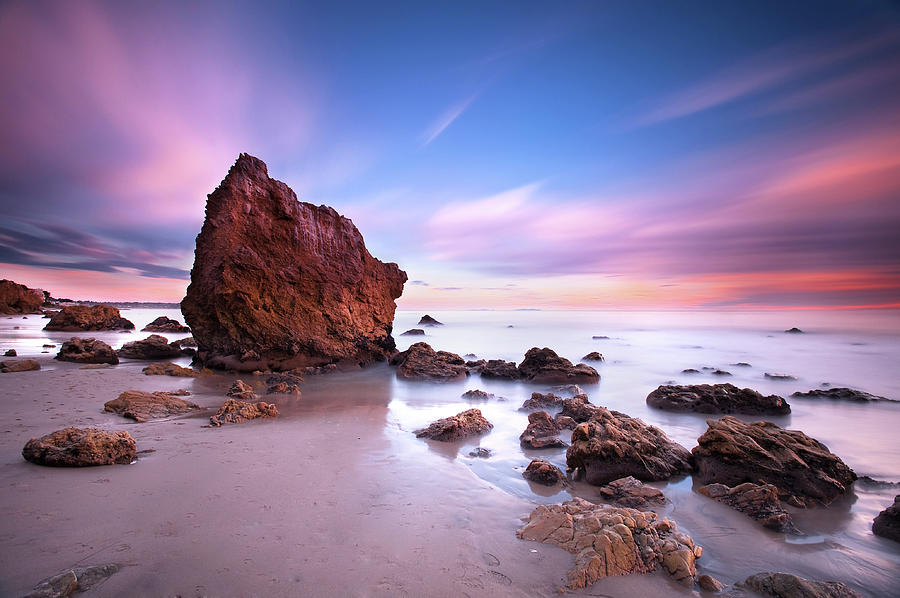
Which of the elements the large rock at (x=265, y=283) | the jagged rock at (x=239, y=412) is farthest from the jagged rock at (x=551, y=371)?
the jagged rock at (x=239, y=412)

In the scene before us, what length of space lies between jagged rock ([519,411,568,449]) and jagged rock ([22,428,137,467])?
5860 mm

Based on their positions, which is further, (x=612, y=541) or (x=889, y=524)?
(x=889, y=524)

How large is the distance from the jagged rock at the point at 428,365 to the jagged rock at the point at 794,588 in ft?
35.6

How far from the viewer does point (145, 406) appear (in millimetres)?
7055

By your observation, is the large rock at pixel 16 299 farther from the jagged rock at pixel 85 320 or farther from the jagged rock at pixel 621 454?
the jagged rock at pixel 621 454

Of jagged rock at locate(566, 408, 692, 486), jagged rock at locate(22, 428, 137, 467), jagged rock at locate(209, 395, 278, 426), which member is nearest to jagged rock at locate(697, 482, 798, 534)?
jagged rock at locate(566, 408, 692, 486)

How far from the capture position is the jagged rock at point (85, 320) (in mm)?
25656

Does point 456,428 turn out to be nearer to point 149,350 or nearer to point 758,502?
point 758,502

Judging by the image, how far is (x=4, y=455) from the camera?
4570 mm

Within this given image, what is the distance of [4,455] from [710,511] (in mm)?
8658

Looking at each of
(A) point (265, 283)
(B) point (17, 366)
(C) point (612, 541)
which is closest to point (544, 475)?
(C) point (612, 541)

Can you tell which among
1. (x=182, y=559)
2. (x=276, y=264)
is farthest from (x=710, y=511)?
(x=276, y=264)

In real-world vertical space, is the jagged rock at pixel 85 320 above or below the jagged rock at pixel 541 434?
above

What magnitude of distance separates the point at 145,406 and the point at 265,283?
20.9ft
